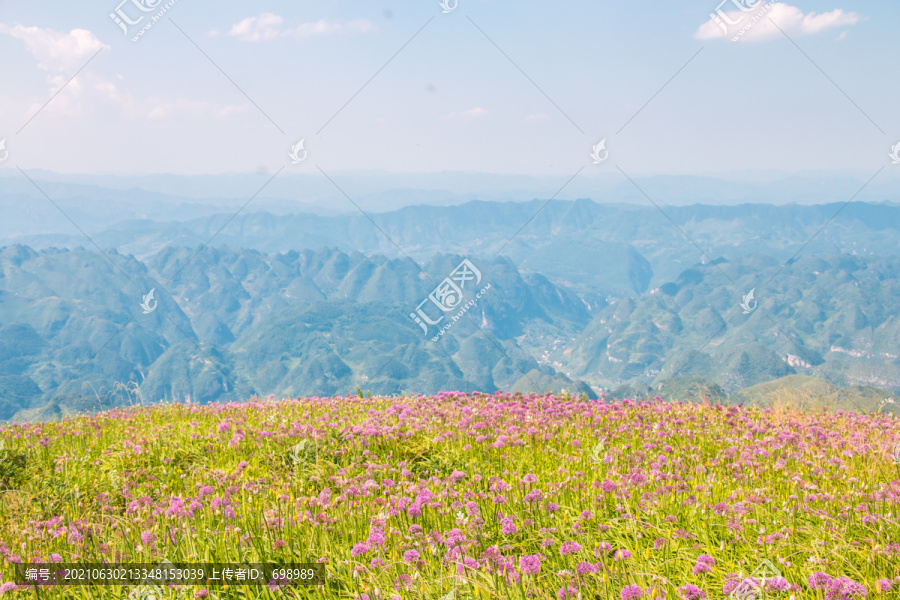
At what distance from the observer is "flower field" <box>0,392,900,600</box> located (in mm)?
4168

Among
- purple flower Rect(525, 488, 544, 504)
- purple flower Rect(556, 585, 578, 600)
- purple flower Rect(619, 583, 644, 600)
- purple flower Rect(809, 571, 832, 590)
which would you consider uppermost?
purple flower Rect(525, 488, 544, 504)

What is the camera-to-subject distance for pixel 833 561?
14.3 feet

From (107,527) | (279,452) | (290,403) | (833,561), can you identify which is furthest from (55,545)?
(833,561)

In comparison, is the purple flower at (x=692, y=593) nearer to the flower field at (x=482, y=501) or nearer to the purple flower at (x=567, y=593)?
the flower field at (x=482, y=501)

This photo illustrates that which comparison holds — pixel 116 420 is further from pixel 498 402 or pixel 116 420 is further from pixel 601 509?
pixel 601 509

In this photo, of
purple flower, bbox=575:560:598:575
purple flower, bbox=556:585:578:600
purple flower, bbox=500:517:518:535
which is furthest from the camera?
purple flower, bbox=500:517:518:535

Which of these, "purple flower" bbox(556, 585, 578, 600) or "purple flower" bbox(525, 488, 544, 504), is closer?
"purple flower" bbox(556, 585, 578, 600)

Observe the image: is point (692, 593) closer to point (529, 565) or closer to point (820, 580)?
point (820, 580)

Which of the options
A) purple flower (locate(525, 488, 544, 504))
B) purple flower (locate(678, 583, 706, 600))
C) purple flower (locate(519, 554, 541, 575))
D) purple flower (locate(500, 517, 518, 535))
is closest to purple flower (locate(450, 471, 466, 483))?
purple flower (locate(525, 488, 544, 504))

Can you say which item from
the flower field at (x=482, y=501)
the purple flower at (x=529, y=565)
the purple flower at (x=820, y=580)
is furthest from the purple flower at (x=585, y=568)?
the purple flower at (x=820, y=580)

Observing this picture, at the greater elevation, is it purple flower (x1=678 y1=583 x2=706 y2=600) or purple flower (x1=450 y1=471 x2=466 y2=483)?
purple flower (x1=450 y1=471 x2=466 y2=483)

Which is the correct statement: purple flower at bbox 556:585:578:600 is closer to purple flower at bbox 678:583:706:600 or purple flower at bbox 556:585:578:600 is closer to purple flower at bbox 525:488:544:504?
purple flower at bbox 678:583:706:600

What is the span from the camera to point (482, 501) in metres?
5.93

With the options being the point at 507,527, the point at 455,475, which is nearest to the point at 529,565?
the point at 507,527
